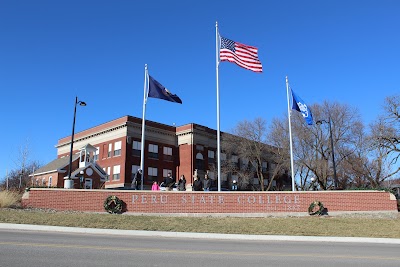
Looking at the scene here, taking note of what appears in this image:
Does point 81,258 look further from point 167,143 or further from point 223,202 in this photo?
point 167,143

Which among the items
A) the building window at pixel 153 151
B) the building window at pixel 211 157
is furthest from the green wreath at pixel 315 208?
the building window at pixel 211 157

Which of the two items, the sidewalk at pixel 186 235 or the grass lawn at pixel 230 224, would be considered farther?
the grass lawn at pixel 230 224

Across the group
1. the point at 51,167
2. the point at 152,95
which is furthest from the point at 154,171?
the point at 152,95

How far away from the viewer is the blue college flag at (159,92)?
24.3 m

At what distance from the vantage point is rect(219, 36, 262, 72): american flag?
Answer: 2302cm

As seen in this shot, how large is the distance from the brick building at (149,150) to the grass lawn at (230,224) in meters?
31.5

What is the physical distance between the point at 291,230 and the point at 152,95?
12.1 m

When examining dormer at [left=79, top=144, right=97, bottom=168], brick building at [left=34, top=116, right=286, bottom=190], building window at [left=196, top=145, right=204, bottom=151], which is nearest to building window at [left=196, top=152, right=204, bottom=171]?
brick building at [left=34, top=116, right=286, bottom=190]

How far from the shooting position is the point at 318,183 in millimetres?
43219

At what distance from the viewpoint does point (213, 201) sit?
21750mm

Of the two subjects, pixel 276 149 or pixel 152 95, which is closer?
pixel 152 95

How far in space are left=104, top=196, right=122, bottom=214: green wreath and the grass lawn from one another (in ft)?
9.13

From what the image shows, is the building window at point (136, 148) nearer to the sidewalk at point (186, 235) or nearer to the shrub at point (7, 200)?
the shrub at point (7, 200)

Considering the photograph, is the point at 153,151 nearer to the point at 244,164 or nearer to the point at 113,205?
the point at 244,164
